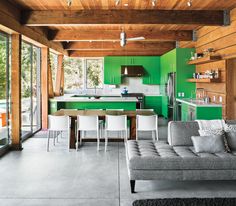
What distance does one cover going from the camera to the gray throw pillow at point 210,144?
→ 4586mm

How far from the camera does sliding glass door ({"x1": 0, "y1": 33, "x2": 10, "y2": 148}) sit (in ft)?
21.5

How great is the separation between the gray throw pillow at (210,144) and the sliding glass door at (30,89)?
475 centimetres

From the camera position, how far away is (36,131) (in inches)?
367

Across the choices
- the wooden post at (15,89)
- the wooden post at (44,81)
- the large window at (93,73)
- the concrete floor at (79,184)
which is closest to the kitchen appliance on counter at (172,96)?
the wooden post at (44,81)

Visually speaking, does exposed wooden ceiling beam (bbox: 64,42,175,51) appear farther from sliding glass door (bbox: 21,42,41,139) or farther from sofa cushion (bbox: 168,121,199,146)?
sofa cushion (bbox: 168,121,199,146)

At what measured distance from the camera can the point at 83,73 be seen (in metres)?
14.6

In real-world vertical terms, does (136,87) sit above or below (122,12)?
below

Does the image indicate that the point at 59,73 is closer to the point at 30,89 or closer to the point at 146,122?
the point at 30,89

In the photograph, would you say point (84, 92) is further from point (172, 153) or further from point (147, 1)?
point (172, 153)

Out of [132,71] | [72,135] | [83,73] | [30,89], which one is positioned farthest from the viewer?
[83,73]

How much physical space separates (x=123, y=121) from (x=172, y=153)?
231 centimetres

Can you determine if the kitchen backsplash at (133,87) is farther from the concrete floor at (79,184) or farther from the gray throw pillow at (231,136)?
the gray throw pillow at (231,136)

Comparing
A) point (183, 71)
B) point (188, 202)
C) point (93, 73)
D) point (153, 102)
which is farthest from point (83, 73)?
point (188, 202)

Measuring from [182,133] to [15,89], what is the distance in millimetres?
3613
